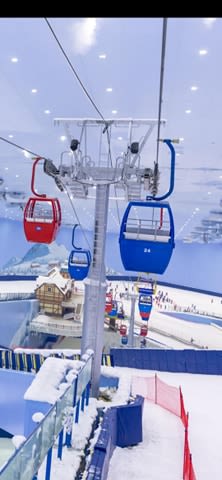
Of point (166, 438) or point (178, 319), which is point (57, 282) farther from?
point (166, 438)

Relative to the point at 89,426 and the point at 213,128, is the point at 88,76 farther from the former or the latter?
the point at 89,426

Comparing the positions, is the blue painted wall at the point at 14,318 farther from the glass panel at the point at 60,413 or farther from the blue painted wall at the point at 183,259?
the glass panel at the point at 60,413

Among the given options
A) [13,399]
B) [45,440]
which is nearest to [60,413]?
[45,440]

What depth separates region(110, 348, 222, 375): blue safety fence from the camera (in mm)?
10266

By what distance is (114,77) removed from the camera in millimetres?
4242

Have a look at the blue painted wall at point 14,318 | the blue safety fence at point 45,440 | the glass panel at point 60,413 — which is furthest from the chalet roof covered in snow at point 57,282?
the glass panel at point 60,413

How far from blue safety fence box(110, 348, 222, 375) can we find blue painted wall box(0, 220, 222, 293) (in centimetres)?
1193

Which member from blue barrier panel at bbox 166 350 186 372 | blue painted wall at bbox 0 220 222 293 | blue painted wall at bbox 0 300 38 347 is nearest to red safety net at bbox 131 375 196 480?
blue barrier panel at bbox 166 350 186 372

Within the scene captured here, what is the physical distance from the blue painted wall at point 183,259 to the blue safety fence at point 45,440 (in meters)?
18.0

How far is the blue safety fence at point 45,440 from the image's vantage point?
3088 mm

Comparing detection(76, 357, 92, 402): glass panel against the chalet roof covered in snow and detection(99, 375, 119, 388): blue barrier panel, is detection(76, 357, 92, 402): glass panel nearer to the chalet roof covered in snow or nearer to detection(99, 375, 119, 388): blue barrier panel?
detection(99, 375, 119, 388): blue barrier panel

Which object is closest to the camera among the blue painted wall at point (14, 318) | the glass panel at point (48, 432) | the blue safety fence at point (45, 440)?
the blue safety fence at point (45, 440)

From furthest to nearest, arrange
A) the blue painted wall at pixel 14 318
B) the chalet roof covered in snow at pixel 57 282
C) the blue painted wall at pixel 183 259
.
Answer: the blue painted wall at pixel 183 259
the chalet roof covered in snow at pixel 57 282
the blue painted wall at pixel 14 318

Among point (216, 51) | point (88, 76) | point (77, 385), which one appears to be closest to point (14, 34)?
point (88, 76)
